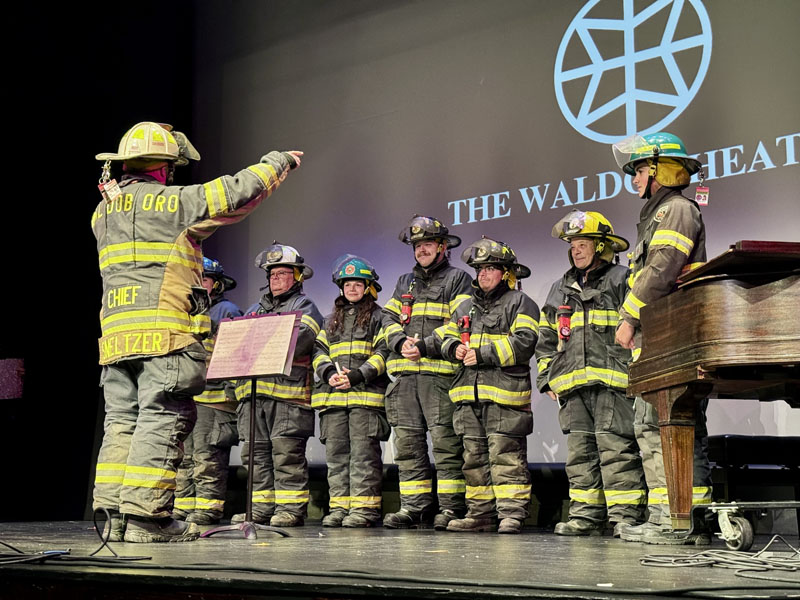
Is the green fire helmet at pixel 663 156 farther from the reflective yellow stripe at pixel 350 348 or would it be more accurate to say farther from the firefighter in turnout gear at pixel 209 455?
the firefighter in turnout gear at pixel 209 455

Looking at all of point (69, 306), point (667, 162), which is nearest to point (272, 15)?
point (69, 306)

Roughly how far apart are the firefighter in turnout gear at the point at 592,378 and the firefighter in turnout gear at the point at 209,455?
120 inches

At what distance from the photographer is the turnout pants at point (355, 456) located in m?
7.40

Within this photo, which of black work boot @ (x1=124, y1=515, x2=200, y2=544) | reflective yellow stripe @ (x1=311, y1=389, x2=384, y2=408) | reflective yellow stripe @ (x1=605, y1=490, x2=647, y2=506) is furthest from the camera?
reflective yellow stripe @ (x1=311, y1=389, x2=384, y2=408)

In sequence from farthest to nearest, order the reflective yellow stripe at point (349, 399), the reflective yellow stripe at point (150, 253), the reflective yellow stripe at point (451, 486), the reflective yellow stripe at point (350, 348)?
1. the reflective yellow stripe at point (350, 348)
2. the reflective yellow stripe at point (349, 399)
3. the reflective yellow stripe at point (451, 486)
4. the reflective yellow stripe at point (150, 253)

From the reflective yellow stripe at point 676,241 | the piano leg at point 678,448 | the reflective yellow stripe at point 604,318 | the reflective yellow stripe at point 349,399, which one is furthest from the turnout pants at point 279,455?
the piano leg at point 678,448

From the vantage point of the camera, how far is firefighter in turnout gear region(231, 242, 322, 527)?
7488mm

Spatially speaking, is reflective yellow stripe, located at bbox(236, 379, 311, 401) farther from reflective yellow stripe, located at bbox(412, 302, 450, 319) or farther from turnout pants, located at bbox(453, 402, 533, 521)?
turnout pants, located at bbox(453, 402, 533, 521)

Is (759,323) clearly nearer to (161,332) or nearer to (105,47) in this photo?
(161,332)

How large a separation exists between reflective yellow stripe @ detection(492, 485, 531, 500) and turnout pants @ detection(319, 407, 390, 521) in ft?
3.84

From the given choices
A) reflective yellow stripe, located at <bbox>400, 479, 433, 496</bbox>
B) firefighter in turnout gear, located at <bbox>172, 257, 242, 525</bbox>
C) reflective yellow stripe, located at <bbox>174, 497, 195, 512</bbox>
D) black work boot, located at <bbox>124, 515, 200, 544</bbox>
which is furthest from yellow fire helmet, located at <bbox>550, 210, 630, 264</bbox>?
reflective yellow stripe, located at <bbox>174, 497, 195, 512</bbox>

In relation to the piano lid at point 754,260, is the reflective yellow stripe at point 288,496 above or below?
below

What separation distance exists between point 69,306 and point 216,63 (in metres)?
3.60

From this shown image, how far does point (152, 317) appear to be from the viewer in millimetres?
4871
